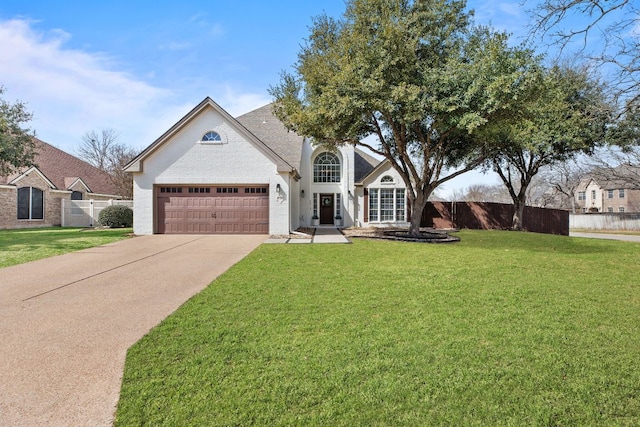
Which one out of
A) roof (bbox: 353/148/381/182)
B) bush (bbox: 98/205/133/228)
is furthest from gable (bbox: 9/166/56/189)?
roof (bbox: 353/148/381/182)

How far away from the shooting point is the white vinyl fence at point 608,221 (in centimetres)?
3103

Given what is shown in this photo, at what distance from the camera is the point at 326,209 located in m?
22.1

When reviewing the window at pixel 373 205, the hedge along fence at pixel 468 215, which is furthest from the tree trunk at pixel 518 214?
the window at pixel 373 205

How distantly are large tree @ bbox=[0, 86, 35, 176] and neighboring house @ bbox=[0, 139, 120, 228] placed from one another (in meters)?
0.92

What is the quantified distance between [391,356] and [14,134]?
80.1ft

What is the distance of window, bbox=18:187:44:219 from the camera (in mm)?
21531

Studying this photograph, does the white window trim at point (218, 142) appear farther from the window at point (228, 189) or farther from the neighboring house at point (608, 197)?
the neighboring house at point (608, 197)

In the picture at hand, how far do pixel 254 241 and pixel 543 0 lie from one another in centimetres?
1095

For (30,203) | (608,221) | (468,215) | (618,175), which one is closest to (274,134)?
(468,215)

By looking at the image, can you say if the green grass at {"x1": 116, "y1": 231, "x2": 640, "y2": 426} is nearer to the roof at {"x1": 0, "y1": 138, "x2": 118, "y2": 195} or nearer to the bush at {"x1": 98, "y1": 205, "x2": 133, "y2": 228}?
the bush at {"x1": 98, "y1": 205, "x2": 133, "y2": 228}

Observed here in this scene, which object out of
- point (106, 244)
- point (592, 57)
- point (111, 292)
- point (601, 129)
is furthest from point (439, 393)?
point (601, 129)

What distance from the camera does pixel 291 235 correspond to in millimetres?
15289

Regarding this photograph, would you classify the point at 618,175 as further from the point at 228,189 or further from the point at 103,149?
the point at 103,149

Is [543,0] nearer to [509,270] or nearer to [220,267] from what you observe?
[509,270]
